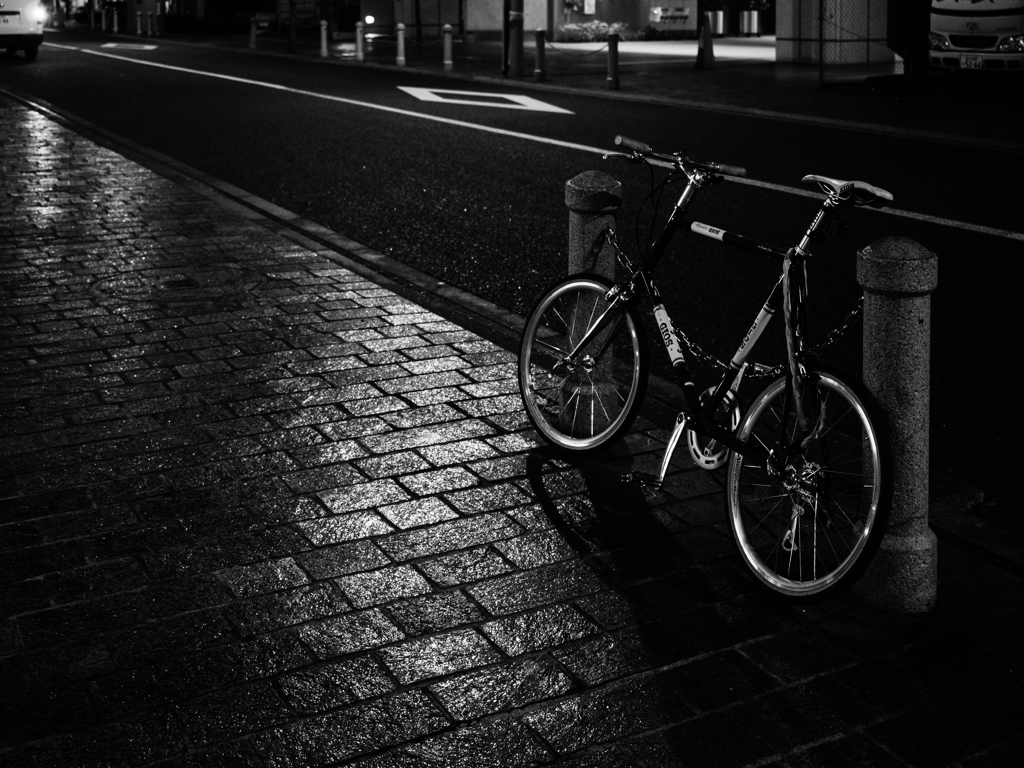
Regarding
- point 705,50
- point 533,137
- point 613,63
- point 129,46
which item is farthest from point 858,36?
point 129,46

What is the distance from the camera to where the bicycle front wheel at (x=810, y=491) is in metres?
3.83

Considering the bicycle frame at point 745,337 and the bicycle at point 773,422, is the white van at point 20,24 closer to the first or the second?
the bicycle at point 773,422

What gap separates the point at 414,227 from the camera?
33.3 ft

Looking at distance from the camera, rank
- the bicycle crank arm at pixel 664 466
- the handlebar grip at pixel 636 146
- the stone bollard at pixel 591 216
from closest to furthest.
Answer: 1. the bicycle crank arm at pixel 664 466
2. the handlebar grip at pixel 636 146
3. the stone bollard at pixel 591 216

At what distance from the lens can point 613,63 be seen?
2206 cm

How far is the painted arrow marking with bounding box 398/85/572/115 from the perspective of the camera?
19031 mm

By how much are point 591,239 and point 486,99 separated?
15.7 meters

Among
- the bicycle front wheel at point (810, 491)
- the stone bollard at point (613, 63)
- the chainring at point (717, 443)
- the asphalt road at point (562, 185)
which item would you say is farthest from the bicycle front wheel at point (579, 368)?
the stone bollard at point (613, 63)

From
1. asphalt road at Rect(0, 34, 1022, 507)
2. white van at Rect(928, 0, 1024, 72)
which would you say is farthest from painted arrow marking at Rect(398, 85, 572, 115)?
white van at Rect(928, 0, 1024, 72)

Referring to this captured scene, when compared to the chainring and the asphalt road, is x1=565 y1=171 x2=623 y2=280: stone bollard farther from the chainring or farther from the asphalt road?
the asphalt road

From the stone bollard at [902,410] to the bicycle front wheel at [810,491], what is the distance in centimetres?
12

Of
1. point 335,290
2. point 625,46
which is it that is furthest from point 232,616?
point 625,46

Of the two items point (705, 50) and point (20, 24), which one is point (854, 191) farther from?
point (20, 24)

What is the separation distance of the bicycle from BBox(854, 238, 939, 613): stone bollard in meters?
0.12
